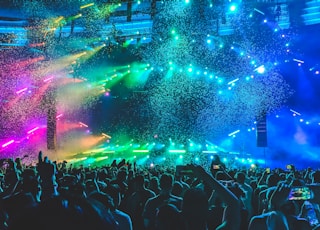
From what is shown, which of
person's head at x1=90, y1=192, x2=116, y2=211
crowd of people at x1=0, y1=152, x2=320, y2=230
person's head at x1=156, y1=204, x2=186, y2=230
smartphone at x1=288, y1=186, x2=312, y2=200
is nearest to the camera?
crowd of people at x1=0, y1=152, x2=320, y2=230

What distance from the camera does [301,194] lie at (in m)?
3.02

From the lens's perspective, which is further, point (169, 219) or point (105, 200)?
point (105, 200)

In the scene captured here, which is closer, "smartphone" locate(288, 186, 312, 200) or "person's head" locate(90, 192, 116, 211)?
"smartphone" locate(288, 186, 312, 200)

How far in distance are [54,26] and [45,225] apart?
→ 17229mm

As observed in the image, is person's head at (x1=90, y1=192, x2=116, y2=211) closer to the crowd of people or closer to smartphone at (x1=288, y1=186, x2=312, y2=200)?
the crowd of people

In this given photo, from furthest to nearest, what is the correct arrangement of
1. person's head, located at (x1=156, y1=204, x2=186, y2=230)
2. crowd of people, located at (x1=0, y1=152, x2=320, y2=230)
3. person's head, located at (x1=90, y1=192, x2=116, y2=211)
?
person's head, located at (x1=90, y1=192, x2=116, y2=211) < person's head, located at (x1=156, y1=204, x2=186, y2=230) < crowd of people, located at (x1=0, y1=152, x2=320, y2=230)

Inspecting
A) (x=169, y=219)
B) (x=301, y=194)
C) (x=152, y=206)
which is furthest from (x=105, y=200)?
(x=301, y=194)

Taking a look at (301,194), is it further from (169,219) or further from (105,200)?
(105,200)

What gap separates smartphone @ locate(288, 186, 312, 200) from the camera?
2963 mm

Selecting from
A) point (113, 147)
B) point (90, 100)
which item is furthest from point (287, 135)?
point (90, 100)

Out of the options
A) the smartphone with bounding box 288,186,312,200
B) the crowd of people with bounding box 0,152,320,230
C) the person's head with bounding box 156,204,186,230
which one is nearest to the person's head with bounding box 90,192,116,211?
the crowd of people with bounding box 0,152,320,230

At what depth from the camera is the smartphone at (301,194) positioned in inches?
117

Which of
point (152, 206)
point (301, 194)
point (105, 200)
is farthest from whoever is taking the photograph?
point (152, 206)

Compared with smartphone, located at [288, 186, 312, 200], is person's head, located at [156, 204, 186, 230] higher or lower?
lower
